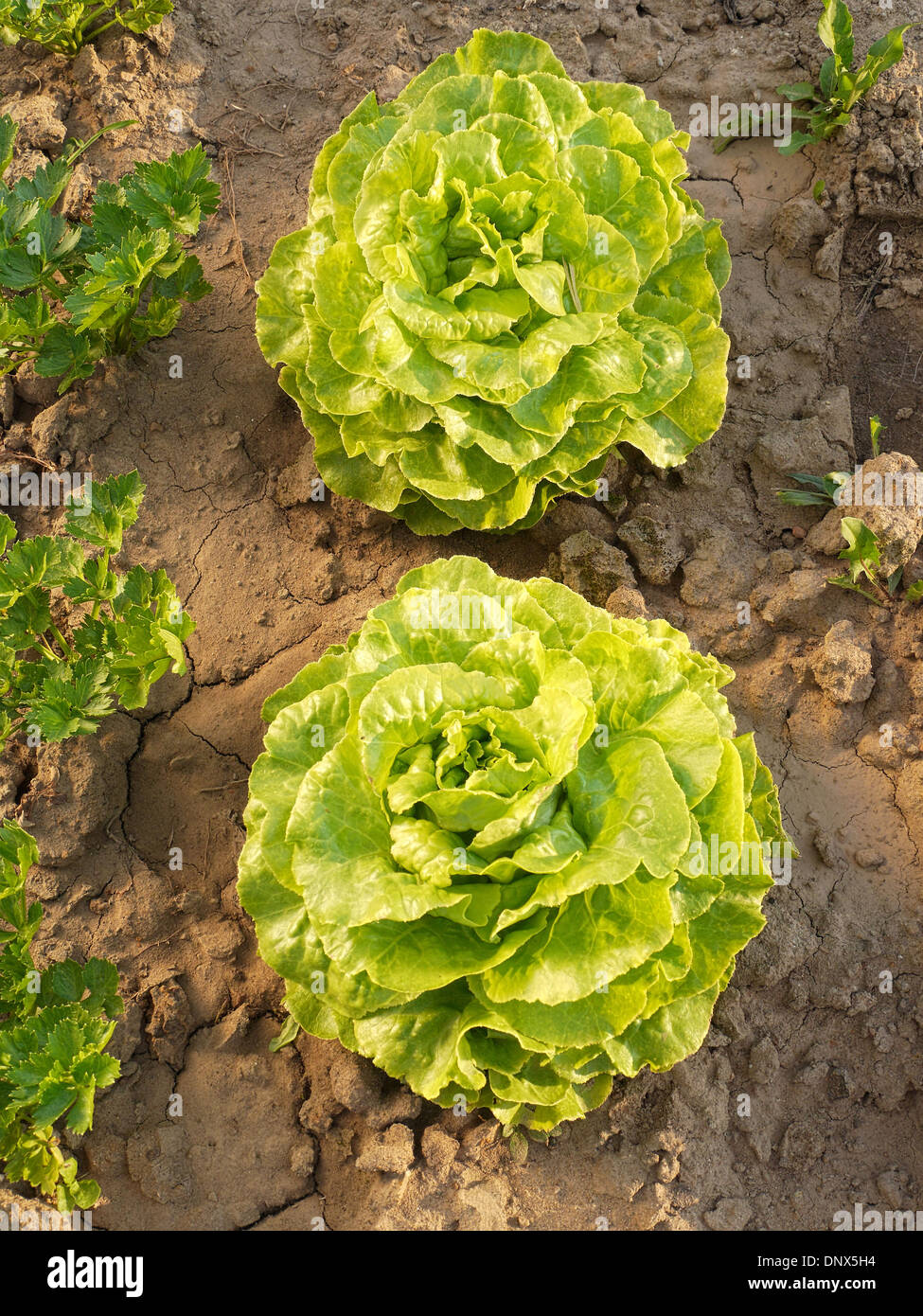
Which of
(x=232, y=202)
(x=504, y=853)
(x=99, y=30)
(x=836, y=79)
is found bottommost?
(x=504, y=853)

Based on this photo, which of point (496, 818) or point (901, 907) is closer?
point (496, 818)

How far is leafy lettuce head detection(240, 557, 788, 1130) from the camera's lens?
2590mm

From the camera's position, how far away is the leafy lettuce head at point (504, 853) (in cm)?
259

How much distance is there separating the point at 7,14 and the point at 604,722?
12.4 ft

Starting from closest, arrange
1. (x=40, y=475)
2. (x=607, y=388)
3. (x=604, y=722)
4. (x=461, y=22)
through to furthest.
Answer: (x=604, y=722), (x=607, y=388), (x=40, y=475), (x=461, y=22)

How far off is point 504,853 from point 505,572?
5.42 ft

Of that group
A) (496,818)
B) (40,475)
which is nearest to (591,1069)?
(496,818)

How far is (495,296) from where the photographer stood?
3355mm

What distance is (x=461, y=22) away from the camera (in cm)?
477

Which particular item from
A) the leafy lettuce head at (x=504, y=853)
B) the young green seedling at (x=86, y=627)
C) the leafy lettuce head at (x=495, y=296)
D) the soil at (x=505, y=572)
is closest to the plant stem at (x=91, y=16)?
the soil at (x=505, y=572)

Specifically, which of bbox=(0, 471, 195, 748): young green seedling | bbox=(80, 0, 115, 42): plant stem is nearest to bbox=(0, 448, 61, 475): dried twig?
bbox=(0, 471, 195, 748): young green seedling

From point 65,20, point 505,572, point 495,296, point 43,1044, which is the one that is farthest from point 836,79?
point 43,1044

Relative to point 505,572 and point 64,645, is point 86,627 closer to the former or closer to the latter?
point 64,645

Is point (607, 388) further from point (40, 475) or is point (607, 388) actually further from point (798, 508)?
point (40, 475)
